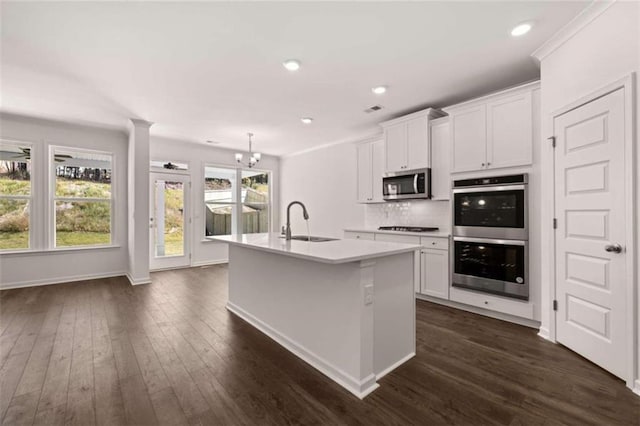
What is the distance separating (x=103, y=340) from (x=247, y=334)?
4.30ft

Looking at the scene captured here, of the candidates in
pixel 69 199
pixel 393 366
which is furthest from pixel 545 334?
pixel 69 199

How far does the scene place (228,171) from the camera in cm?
673

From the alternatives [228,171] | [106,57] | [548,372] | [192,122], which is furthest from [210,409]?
[228,171]

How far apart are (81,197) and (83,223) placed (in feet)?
1.51

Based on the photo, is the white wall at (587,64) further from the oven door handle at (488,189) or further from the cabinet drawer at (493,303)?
the oven door handle at (488,189)

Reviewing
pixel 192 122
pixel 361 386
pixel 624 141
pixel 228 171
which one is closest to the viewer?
pixel 361 386

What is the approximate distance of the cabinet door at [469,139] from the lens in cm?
325

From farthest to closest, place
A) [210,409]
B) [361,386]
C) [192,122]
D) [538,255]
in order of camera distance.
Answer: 1. [192,122]
2. [538,255]
3. [361,386]
4. [210,409]

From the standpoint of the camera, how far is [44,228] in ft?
Result: 15.1

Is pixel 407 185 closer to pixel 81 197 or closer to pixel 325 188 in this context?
pixel 325 188

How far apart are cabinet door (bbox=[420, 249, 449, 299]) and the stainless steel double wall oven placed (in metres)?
0.12

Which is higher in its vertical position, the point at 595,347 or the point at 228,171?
the point at 228,171

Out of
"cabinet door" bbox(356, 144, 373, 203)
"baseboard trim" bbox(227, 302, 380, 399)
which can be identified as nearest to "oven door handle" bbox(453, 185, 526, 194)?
"cabinet door" bbox(356, 144, 373, 203)

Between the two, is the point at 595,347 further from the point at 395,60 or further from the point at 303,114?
the point at 303,114
